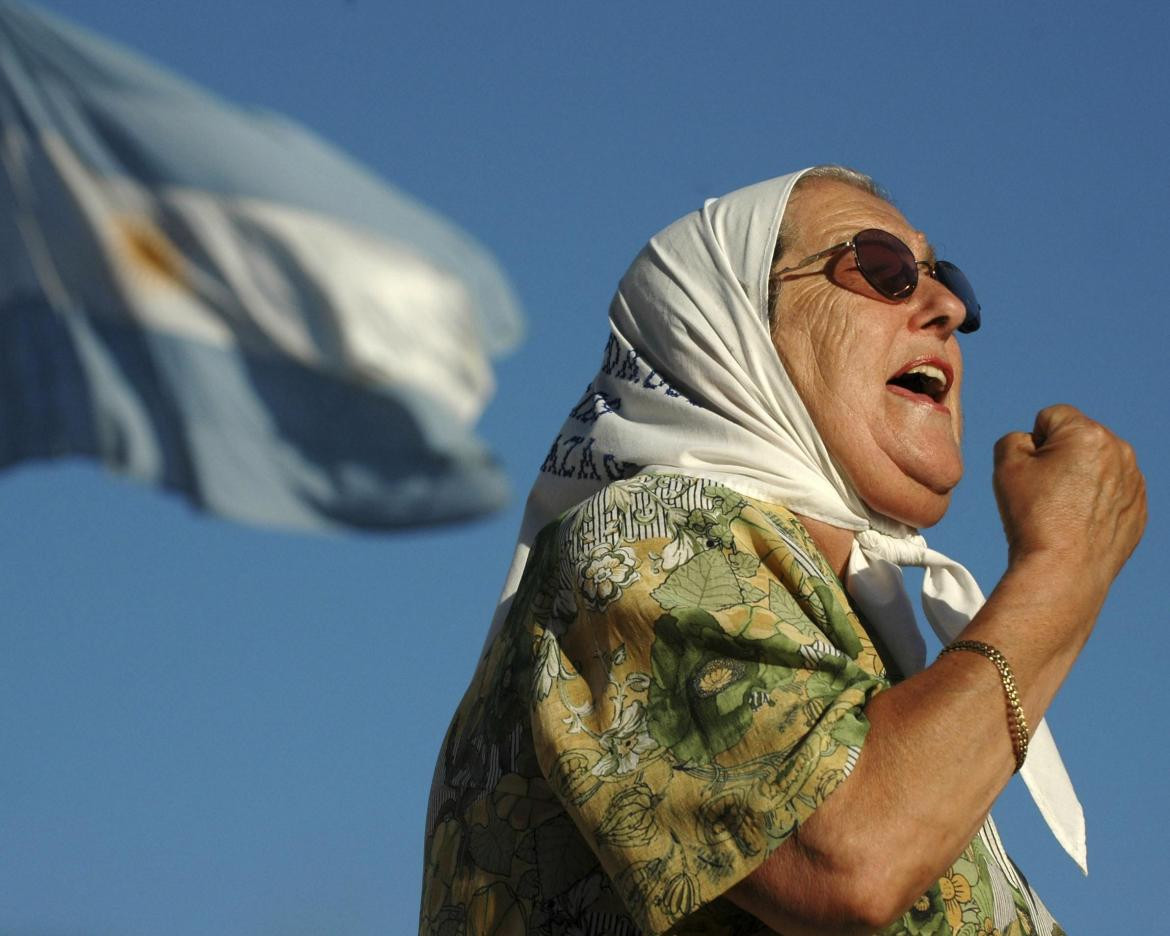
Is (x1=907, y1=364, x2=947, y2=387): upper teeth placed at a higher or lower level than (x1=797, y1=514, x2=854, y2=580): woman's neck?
higher

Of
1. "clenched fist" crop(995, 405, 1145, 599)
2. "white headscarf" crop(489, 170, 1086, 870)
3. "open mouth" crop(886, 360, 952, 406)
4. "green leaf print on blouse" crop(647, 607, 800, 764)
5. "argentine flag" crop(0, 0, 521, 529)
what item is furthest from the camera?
"open mouth" crop(886, 360, 952, 406)

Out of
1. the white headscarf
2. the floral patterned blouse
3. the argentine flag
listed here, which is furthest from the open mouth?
the argentine flag

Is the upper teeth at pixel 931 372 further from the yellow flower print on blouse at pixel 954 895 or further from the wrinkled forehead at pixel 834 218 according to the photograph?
the yellow flower print on blouse at pixel 954 895

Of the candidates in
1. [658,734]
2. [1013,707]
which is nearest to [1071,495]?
[1013,707]

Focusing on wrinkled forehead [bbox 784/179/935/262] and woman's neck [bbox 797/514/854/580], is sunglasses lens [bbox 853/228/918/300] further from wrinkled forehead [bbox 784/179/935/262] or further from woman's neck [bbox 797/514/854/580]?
woman's neck [bbox 797/514/854/580]

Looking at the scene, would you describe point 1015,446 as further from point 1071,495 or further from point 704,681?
point 704,681

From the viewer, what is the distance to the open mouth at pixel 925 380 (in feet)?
14.5

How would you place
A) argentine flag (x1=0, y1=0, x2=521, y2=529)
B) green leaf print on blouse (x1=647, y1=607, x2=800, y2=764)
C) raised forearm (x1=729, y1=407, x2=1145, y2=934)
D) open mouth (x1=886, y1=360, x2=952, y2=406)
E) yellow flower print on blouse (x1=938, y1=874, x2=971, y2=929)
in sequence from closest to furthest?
argentine flag (x1=0, y1=0, x2=521, y2=529) → raised forearm (x1=729, y1=407, x2=1145, y2=934) → green leaf print on blouse (x1=647, y1=607, x2=800, y2=764) → yellow flower print on blouse (x1=938, y1=874, x2=971, y2=929) → open mouth (x1=886, y1=360, x2=952, y2=406)

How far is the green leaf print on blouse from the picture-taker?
315cm

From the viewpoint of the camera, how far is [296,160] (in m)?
2.43

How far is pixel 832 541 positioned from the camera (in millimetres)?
4047

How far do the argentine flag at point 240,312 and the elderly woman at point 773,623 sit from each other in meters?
0.98

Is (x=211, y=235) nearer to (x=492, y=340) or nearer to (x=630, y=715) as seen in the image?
(x=492, y=340)

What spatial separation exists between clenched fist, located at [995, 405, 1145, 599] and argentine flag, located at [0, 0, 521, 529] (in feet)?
5.27
